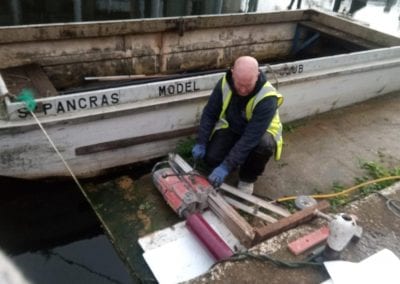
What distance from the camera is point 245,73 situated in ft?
11.2

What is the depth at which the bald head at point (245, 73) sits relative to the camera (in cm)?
341

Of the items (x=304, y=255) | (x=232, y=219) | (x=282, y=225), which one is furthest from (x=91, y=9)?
(x=304, y=255)

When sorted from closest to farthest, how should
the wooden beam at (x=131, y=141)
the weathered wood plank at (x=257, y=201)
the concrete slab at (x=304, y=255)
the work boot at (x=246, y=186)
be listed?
1. the concrete slab at (x=304, y=255)
2. the weathered wood plank at (x=257, y=201)
3. the wooden beam at (x=131, y=141)
4. the work boot at (x=246, y=186)

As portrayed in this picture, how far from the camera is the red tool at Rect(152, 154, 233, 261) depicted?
328 cm

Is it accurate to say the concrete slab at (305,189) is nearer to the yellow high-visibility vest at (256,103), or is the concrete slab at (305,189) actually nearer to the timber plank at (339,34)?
the yellow high-visibility vest at (256,103)

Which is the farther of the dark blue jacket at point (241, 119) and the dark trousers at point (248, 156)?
the dark trousers at point (248, 156)

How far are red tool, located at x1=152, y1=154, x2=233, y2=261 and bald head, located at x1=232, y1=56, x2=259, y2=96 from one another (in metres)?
1.03

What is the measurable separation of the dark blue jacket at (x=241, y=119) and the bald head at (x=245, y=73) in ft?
0.49

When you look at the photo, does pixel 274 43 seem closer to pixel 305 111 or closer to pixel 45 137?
pixel 305 111

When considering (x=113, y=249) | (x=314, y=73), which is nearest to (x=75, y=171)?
(x=113, y=249)

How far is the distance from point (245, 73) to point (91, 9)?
998 centimetres

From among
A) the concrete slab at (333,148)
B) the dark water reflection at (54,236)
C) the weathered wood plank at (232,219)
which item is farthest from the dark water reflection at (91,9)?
the weathered wood plank at (232,219)

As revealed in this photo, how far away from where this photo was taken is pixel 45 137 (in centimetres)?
355

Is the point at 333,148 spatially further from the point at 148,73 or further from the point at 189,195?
the point at 148,73
